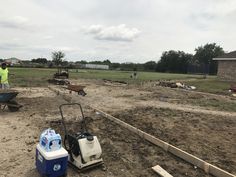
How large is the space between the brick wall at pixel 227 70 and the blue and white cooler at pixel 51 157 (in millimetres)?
26501

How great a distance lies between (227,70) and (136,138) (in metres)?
25.1

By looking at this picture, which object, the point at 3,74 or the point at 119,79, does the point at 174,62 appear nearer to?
the point at 119,79

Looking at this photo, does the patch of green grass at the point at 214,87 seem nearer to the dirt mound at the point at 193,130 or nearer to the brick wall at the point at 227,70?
the brick wall at the point at 227,70

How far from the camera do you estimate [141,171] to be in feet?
14.6

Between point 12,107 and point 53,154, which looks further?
point 12,107

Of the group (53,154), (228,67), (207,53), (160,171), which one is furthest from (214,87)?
(207,53)

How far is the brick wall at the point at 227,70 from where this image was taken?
27.1 metres

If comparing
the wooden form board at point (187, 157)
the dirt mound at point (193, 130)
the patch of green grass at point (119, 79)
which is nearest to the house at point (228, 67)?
the patch of green grass at point (119, 79)

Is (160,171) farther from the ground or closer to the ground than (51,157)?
closer to the ground

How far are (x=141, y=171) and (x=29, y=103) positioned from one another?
7338mm

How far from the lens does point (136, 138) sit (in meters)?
6.10

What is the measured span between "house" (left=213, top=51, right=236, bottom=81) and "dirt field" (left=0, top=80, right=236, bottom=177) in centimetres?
1965

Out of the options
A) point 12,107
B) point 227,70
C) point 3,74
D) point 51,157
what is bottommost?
point 12,107

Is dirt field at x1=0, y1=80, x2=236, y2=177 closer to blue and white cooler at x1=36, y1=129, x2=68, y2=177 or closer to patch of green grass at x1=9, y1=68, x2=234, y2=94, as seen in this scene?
blue and white cooler at x1=36, y1=129, x2=68, y2=177
